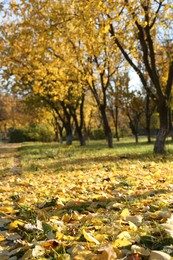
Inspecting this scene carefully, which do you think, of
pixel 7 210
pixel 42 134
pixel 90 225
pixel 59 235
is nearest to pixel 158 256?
pixel 59 235

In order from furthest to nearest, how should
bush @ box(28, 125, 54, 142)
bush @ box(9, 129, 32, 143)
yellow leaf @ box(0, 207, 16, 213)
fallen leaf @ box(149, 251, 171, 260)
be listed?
bush @ box(9, 129, 32, 143) < bush @ box(28, 125, 54, 142) < yellow leaf @ box(0, 207, 16, 213) < fallen leaf @ box(149, 251, 171, 260)

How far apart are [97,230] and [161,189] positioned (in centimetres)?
204

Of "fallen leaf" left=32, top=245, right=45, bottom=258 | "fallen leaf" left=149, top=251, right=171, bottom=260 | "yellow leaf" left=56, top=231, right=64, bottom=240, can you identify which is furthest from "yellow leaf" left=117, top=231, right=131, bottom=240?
"fallen leaf" left=32, top=245, right=45, bottom=258

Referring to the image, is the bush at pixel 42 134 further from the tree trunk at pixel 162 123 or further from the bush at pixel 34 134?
the tree trunk at pixel 162 123

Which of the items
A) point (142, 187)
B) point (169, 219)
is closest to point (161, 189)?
point (142, 187)

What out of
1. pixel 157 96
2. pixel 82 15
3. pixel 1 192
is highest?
pixel 82 15

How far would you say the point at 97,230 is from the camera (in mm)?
2969

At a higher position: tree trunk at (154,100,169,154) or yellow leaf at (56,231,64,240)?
tree trunk at (154,100,169,154)

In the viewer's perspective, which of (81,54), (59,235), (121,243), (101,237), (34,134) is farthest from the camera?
(34,134)

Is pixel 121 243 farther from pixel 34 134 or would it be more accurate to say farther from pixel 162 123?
pixel 34 134

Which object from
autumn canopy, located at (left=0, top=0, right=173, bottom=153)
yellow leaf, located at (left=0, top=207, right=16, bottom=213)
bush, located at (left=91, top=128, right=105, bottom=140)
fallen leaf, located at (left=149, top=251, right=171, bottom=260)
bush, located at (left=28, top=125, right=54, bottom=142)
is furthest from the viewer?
bush, located at (left=91, top=128, right=105, bottom=140)

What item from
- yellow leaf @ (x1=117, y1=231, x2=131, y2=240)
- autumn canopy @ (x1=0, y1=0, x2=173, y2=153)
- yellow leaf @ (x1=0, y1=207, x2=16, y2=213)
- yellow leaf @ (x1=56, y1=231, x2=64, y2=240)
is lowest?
yellow leaf @ (x1=0, y1=207, x2=16, y2=213)

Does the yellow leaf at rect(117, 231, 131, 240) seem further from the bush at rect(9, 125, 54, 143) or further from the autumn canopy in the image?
the bush at rect(9, 125, 54, 143)

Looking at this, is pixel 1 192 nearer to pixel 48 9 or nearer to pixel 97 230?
pixel 97 230
